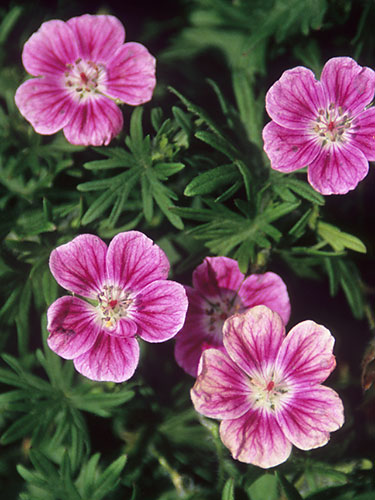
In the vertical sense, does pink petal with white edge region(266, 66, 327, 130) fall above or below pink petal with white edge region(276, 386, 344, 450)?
above

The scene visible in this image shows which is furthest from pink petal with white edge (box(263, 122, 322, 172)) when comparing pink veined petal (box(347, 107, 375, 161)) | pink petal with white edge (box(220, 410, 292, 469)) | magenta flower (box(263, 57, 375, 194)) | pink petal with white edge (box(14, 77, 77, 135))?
pink petal with white edge (box(220, 410, 292, 469))

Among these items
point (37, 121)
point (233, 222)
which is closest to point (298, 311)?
point (233, 222)

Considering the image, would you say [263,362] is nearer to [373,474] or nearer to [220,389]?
[220,389]

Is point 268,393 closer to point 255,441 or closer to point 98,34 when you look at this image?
point 255,441

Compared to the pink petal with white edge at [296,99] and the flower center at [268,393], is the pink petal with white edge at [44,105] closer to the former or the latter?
the pink petal with white edge at [296,99]

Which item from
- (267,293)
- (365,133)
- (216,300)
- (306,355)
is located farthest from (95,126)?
(306,355)

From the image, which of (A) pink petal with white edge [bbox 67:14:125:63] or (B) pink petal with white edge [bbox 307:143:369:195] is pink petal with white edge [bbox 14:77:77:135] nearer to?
(A) pink petal with white edge [bbox 67:14:125:63]

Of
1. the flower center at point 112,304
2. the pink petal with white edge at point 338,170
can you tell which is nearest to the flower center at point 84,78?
the flower center at point 112,304
